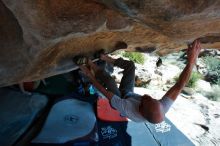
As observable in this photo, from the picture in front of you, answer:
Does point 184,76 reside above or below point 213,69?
above

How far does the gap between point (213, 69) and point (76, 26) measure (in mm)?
13488

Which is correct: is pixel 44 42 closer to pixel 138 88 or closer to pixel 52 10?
pixel 52 10

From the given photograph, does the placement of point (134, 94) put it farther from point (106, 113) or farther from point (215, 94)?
point (215, 94)

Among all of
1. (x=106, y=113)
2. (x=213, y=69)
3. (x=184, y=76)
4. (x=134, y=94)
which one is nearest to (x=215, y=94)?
(x=213, y=69)

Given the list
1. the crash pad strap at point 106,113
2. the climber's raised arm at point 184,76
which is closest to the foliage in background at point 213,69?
the crash pad strap at point 106,113

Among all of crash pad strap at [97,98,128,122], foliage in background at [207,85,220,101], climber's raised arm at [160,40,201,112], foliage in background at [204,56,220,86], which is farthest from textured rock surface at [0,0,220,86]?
foliage in background at [204,56,220,86]

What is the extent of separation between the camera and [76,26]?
9.90 feet

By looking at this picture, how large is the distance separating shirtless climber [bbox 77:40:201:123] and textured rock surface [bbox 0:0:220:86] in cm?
21

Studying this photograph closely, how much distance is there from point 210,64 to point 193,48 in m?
12.8

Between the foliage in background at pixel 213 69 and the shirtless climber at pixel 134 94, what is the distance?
11.7 metres

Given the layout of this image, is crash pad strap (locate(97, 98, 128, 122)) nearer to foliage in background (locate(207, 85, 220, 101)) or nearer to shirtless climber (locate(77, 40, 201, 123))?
shirtless climber (locate(77, 40, 201, 123))

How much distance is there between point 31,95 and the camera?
16.0ft

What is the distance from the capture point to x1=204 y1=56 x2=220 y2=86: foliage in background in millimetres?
15375

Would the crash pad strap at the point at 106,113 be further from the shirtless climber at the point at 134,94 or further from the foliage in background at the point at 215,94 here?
the foliage in background at the point at 215,94
